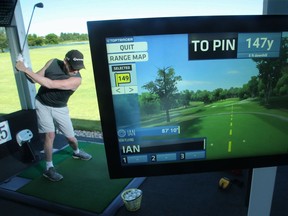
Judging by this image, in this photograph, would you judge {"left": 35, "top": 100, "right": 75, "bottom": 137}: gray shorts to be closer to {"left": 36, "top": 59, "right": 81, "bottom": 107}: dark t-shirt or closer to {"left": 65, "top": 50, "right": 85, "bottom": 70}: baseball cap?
{"left": 36, "top": 59, "right": 81, "bottom": 107}: dark t-shirt

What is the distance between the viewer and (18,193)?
2.30 metres

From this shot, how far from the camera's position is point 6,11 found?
2.96m

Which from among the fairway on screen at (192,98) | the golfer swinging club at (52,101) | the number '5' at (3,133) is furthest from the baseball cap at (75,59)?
the fairway on screen at (192,98)

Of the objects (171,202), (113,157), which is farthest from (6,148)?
(113,157)

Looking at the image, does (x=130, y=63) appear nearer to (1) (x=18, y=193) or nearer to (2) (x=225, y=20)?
(2) (x=225, y=20)

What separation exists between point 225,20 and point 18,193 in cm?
252

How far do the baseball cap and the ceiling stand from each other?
132 centimetres

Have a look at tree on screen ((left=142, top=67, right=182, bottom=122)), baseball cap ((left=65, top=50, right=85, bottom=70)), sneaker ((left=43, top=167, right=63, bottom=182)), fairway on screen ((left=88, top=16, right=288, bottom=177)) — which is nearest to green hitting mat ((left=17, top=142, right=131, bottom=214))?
sneaker ((left=43, top=167, right=63, bottom=182))

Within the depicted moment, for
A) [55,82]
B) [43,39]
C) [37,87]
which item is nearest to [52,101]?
[55,82]

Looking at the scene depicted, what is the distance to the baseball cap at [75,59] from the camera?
2.29 m

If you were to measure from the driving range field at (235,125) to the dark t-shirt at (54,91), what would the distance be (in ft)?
6.70

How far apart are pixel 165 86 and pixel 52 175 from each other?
2287 millimetres

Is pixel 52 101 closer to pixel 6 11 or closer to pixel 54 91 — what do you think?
pixel 54 91

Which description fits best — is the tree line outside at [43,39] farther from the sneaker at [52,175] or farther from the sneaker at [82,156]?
the sneaker at [52,175]
